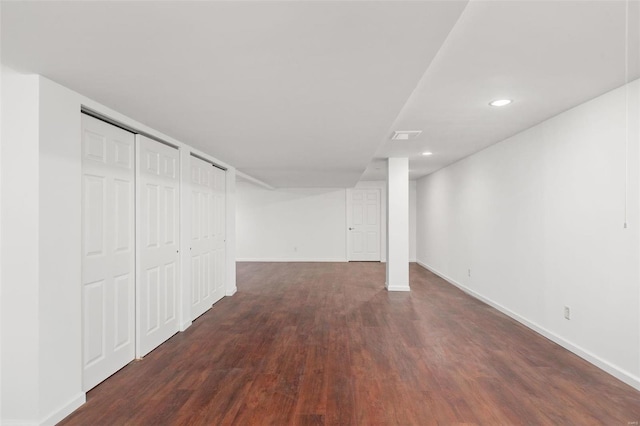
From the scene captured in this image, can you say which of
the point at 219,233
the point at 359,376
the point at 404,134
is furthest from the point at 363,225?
the point at 359,376

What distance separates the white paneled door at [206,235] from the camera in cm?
419

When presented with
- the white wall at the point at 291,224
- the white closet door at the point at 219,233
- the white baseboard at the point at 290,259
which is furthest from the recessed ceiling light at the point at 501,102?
the white baseboard at the point at 290,259

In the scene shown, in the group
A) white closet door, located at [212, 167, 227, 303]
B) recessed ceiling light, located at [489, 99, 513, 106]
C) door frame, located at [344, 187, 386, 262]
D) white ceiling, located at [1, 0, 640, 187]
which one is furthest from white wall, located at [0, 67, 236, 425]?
door frame, located at [344, 187, 386, 262]

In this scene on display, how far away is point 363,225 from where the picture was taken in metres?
9.49

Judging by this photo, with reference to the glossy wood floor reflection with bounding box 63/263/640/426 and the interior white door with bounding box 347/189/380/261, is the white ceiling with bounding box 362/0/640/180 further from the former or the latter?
the interior white door with bounding box 347/189/380/261

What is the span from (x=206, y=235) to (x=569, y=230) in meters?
4.29

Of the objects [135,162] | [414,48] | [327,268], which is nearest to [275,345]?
[135,162]

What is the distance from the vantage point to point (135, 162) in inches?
118

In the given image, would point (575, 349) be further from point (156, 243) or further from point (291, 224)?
point (291, 224)

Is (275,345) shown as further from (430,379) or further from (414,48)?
(414,48)

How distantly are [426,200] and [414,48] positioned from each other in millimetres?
6983

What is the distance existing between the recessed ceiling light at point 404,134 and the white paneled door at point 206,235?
258 cm

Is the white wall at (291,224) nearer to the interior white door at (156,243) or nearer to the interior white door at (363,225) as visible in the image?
the interior white door at (363,225)

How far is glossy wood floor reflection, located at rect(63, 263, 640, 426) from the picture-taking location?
7.10ft
